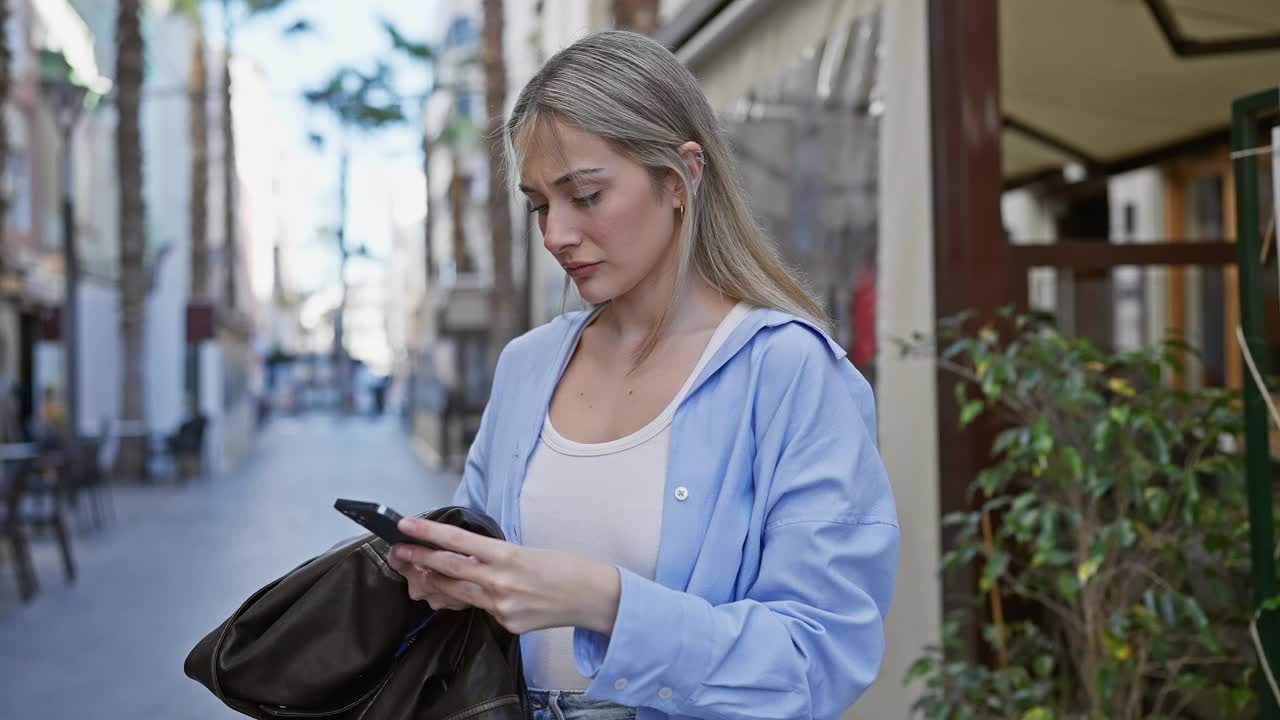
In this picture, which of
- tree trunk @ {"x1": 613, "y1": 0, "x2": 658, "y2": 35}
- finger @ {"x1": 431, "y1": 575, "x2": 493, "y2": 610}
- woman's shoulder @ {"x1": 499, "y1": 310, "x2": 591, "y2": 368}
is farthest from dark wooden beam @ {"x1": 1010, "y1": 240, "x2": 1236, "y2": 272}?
tree trunk @ {"x1": 613, "y1": 0, "x2": 658, "y2": 35}

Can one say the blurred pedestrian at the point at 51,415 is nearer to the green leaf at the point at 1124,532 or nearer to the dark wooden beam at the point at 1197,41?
the dark wooden beam at the point at 1197,41

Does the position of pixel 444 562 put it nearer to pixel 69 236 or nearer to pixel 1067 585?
pixel 1067 585

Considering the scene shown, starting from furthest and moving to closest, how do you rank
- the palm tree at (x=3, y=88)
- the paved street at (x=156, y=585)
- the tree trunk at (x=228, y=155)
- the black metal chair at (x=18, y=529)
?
the tree trunk at (x=228, y=155), the palm tree at (x=3, y=88), the black metal chair at (x=18, y=529), the paved street at (x=156, y=585)

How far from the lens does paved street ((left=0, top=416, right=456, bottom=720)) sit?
22.6 feet

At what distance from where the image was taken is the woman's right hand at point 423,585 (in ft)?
5.24

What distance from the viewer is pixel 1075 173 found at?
11625 millimetres

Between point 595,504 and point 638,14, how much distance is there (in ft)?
30.5

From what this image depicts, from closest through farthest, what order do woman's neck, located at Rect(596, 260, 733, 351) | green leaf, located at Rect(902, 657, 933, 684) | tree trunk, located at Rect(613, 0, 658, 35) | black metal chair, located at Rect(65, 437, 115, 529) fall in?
woman's neck, located at Rect(596, 260, 733, 351), green leaf, located at Rect(902, 657, 933, 684), tree trunk, located at Rect(613, 0, 658, 35), black metal chair, located at Rect(65, 437, 115, 529)

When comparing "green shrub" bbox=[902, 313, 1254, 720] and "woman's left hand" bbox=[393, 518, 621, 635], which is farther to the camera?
"green shrub" bbox=[902, 313, 1254, 720]

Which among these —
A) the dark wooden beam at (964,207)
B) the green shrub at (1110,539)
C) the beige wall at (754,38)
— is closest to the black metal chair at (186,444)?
the beige wall at (754,38)

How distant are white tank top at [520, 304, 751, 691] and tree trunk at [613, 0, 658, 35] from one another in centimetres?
907

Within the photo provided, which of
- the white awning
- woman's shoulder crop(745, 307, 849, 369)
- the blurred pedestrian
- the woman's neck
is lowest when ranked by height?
the blurred pedestrian

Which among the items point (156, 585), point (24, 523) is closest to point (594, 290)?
point (156, 585)

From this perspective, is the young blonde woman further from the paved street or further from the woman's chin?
the paved street
